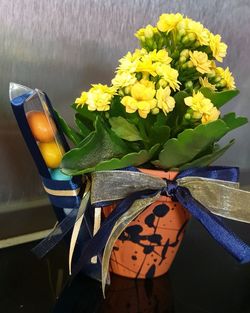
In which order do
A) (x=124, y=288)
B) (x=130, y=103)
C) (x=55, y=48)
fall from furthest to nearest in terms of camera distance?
1. (x=55, y=48)
2. (x=124, y=288)
3. (x=130, y=103)

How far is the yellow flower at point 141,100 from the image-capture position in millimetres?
485

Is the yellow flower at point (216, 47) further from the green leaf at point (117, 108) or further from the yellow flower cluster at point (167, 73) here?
the green leaf at point (117, 108)

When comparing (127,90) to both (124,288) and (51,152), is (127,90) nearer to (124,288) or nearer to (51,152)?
(51,152)

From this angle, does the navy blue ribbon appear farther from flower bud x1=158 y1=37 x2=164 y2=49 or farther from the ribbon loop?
flower bud x1=158 y1=37 x2=164 y2=49

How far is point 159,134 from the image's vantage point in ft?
1.71

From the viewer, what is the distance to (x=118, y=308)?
21.8 inches

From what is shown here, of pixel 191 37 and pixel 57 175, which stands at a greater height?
pixel 191 37

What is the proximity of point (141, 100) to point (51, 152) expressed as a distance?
141 mm

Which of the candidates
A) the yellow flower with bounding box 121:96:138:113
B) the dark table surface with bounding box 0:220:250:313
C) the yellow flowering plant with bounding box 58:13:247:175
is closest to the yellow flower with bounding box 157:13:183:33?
the yellow flowering plant with bounding box 58:13:247:175

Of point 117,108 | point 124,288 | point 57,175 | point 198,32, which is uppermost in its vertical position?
point 198,32

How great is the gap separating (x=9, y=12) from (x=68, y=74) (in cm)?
14

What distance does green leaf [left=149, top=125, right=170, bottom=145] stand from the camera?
51 centimetres

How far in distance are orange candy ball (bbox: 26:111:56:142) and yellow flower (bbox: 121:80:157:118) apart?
0.11m

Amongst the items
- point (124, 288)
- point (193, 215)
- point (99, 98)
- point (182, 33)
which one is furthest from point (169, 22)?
point (124, 288)
